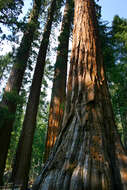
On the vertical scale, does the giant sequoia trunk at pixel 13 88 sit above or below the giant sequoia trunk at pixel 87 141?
above

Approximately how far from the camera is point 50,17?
453 inches

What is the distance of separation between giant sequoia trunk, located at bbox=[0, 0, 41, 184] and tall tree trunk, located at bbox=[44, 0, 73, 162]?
1.78 m

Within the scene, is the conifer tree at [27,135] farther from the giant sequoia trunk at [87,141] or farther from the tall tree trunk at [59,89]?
the giant sequoia trunk at [87,141]

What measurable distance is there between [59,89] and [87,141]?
5.67m

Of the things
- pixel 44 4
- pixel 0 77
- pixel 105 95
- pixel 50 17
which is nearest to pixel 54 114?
pixel 105 95

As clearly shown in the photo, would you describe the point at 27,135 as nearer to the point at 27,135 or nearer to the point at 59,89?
the point at 27,135

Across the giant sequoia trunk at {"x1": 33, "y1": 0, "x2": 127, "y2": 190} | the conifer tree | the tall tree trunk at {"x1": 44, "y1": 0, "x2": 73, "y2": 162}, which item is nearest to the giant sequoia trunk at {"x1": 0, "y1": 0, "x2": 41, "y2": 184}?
the conifer tree

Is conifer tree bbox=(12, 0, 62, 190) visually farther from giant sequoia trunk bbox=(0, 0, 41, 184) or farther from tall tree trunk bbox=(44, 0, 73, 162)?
tall tree trunk bbox=(44, 0, 73, 162)

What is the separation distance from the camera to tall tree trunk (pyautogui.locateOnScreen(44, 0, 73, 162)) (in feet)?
18.8

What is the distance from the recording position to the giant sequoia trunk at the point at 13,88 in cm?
608

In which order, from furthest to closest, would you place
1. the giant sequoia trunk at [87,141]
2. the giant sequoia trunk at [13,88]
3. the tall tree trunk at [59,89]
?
the giant sequoia trunk at [13,88] → the tall tree trunk at [59,89] → the giant sequoia trunk at [87,141]

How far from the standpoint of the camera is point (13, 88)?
7.34 meters

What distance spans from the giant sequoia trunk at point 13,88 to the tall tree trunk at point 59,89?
178 cm

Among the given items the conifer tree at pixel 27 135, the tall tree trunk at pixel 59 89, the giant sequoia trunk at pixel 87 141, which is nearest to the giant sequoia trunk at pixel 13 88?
the conifer tree at pixel 27 135
